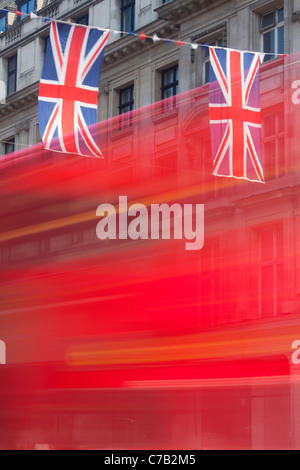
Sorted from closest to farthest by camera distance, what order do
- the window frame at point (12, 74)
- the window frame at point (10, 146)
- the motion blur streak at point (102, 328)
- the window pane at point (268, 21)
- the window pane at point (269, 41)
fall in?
the motion blur streak at point (102, 328) → the window pane at point (269, 41) → the window pane at point (268, 21) → the window frame at point (10, 146) → the window frame at point (12, 74)

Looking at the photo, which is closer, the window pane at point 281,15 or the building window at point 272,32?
the building window at point 272,32

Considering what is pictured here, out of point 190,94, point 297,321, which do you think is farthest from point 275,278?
point 190,94

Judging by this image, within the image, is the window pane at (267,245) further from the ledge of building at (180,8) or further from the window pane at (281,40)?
the ledge of building at (180,8)

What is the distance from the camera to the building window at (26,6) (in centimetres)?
4003

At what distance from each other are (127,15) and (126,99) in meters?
3.15

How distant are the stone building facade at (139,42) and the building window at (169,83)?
0.11 ft

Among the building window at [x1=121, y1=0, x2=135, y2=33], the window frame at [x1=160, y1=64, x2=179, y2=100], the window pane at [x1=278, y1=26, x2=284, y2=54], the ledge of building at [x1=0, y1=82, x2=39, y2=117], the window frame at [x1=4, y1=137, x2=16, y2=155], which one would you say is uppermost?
the building window at [x1=121, y1=0, x2=135, y2=33]

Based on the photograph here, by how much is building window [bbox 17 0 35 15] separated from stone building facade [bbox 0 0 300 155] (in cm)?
4

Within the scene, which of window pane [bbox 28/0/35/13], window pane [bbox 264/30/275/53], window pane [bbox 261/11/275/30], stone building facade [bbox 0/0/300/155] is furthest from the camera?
window pane [bbox 28/0/35/13]

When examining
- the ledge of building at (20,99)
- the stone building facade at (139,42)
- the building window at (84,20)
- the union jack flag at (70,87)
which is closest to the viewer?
the union jack flag at (70,87)

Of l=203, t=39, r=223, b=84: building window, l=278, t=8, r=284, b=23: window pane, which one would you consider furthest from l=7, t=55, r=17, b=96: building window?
l=278, t=8, r=284, b=23: window pane

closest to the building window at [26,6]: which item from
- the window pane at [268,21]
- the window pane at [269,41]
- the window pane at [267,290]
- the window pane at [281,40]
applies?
the window pane at [268,21]

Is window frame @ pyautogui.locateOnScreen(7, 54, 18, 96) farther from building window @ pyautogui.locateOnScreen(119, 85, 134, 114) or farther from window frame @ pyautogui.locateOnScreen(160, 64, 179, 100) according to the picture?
window frame @ pyautogui.locateOnScreen(160, 64, 179, 100)

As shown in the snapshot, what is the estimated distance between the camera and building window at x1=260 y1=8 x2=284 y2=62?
28297mm
